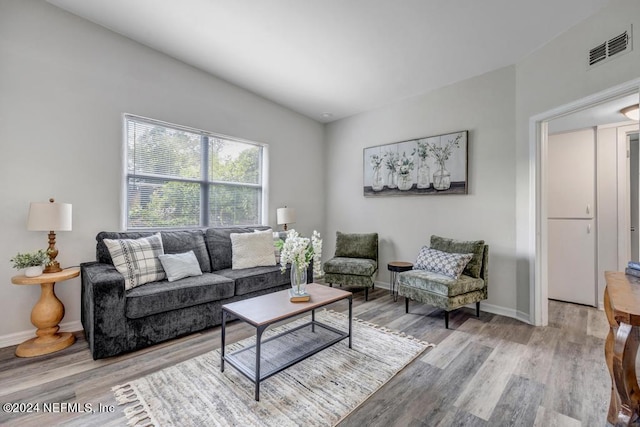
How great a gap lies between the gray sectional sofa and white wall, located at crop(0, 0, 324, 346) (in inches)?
16.8

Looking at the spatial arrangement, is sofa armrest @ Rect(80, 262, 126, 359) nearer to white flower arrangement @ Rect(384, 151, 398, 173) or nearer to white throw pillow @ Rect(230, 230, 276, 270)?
white throw pillow @ Rect(230, 230, 276, 270)

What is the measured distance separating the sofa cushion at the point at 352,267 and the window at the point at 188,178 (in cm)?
136

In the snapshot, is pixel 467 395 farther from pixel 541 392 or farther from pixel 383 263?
pixel 383 263

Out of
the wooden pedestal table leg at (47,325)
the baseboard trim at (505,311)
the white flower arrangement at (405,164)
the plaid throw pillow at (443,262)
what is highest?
the white flower arrangement at (405,164)

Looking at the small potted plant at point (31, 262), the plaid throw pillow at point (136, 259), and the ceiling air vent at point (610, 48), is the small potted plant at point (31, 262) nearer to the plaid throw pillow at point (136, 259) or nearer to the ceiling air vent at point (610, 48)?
the plaid throw pillow at point (136, 259)

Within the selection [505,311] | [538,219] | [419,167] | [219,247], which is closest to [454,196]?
[419,167]

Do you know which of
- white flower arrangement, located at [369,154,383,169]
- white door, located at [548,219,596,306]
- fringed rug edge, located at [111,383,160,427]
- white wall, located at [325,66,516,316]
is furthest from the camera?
white flower arrangement, located at [369,154,383,169]

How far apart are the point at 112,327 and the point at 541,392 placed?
3194mm

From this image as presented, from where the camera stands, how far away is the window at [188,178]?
3.21 meters

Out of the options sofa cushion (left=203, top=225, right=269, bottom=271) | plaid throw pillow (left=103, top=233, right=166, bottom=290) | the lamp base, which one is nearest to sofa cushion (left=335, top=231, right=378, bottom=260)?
sofa cushion (left=203, top=225, right=269, bottom=271)

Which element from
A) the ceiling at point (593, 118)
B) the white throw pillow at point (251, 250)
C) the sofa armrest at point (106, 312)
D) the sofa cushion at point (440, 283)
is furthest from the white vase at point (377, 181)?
the sofa armrest at point (106, 312)

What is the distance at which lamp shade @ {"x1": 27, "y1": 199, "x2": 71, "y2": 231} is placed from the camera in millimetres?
2322

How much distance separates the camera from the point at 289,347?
244 cm

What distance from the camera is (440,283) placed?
293 centimetres
